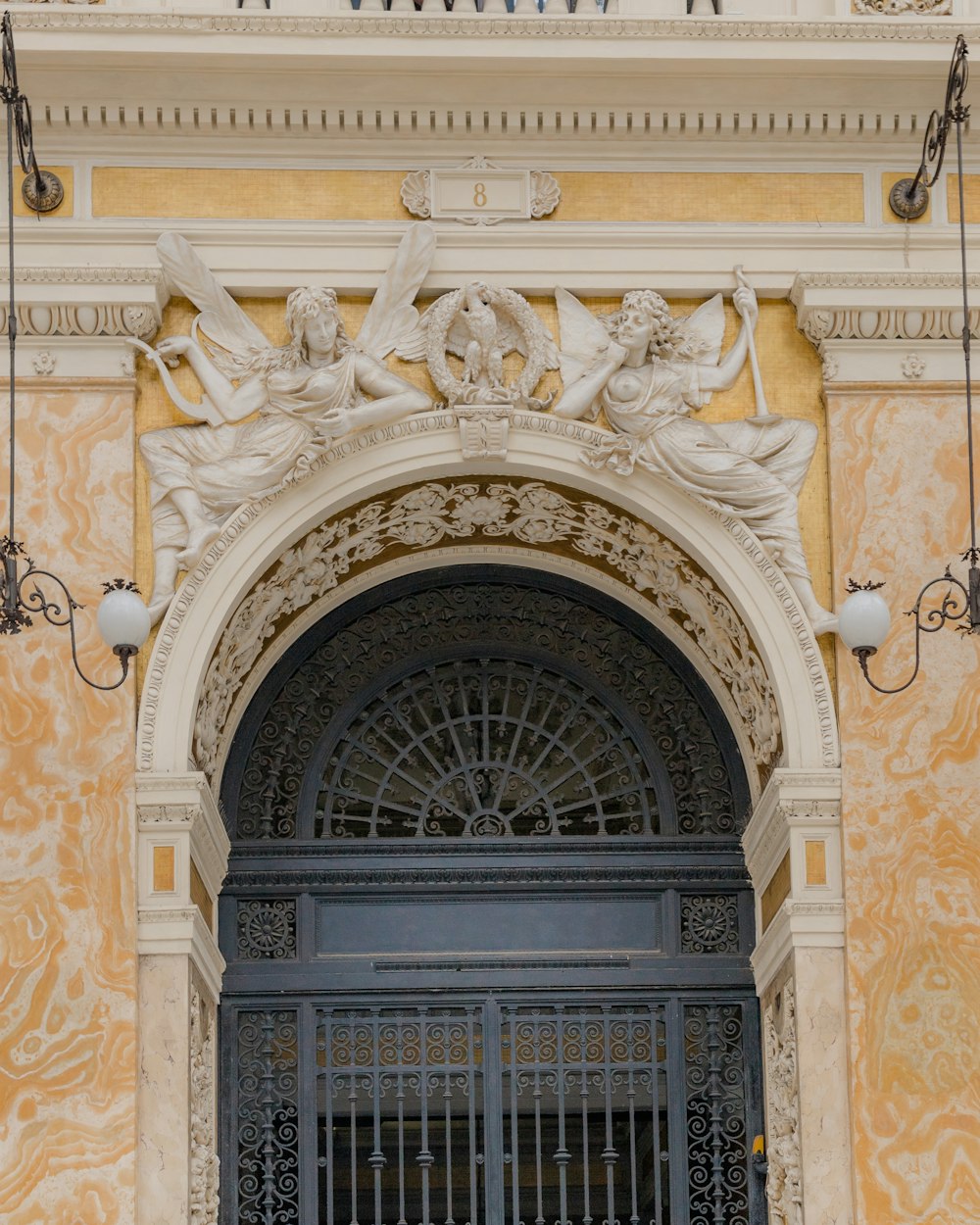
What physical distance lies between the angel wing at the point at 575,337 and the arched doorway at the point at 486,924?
66.7 inches

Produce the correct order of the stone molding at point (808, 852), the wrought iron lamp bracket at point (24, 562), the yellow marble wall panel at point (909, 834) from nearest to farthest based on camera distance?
1. the wrought iron lamp bracket at point (24, 562)
2. the yellow marble wall panel at point (909, 834)
3. the stone molding at point (808, 852)

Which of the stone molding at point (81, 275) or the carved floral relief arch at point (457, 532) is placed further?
the stone molding at point (81, 275)

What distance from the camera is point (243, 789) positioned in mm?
13969

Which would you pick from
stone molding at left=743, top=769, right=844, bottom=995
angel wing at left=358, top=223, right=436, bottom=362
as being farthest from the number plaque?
stone molding at left=743, top=769, right=844, bottom=995

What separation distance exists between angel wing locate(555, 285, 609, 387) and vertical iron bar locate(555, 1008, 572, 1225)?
11.6 ft

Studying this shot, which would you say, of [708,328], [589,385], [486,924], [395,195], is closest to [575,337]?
[589,385]

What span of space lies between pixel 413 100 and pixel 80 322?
209cm

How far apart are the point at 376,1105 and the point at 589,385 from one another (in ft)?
13.2

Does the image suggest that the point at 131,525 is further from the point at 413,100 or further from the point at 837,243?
the point at 837,243

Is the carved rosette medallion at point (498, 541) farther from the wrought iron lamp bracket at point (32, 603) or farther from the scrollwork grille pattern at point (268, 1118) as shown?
the scrollwork grille pattern at point (268, 1118)

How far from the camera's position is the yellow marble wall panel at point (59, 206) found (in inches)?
508

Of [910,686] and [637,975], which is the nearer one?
[910,686]

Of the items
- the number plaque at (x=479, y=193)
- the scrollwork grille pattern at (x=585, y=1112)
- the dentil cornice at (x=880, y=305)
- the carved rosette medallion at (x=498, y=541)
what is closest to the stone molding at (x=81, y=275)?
the number plaque at (x=479, y=193)

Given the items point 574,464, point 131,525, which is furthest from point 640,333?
point 131,525
